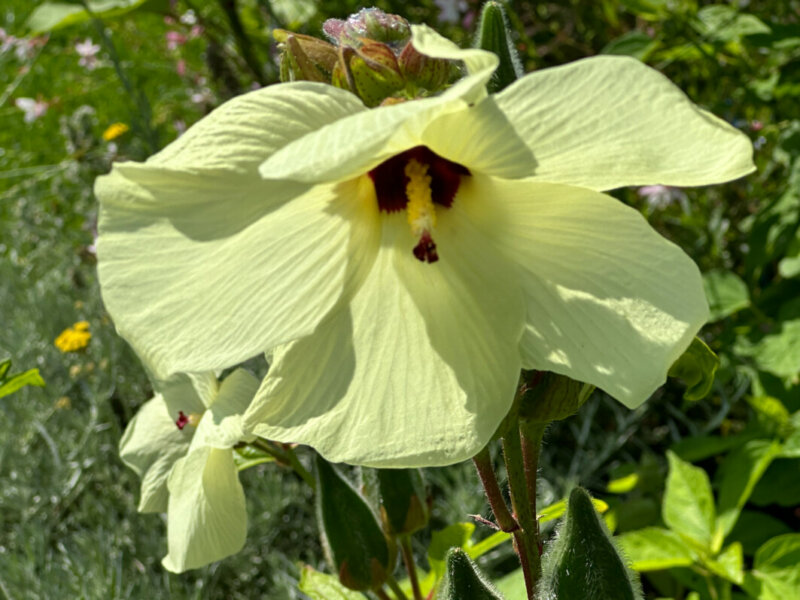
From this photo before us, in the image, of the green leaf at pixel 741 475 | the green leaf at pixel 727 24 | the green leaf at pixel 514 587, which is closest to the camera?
the green leaf at pixel 514 587

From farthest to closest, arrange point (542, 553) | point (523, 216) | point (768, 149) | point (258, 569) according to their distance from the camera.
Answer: point (768, 149)
point (258, 569)
point (542, 553)
point (523, 216)

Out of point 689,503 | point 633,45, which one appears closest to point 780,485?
point 689,503

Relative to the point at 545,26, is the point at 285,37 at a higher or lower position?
higher

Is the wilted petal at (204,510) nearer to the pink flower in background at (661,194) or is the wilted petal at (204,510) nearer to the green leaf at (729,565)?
the green leaf at (729,565)

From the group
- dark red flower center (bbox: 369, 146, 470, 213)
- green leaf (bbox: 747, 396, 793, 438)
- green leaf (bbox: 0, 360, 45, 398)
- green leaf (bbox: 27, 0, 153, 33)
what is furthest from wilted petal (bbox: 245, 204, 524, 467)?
green leaf (bbox: 27, 0, 153, 33)

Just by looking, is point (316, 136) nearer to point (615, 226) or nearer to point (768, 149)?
point (615, 226)

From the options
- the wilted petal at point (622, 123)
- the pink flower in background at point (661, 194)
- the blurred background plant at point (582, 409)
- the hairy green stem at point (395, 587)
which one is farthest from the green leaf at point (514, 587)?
the pink flower in background at point (661, 194)

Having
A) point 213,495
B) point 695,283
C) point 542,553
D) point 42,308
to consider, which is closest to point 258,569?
point 42,308
